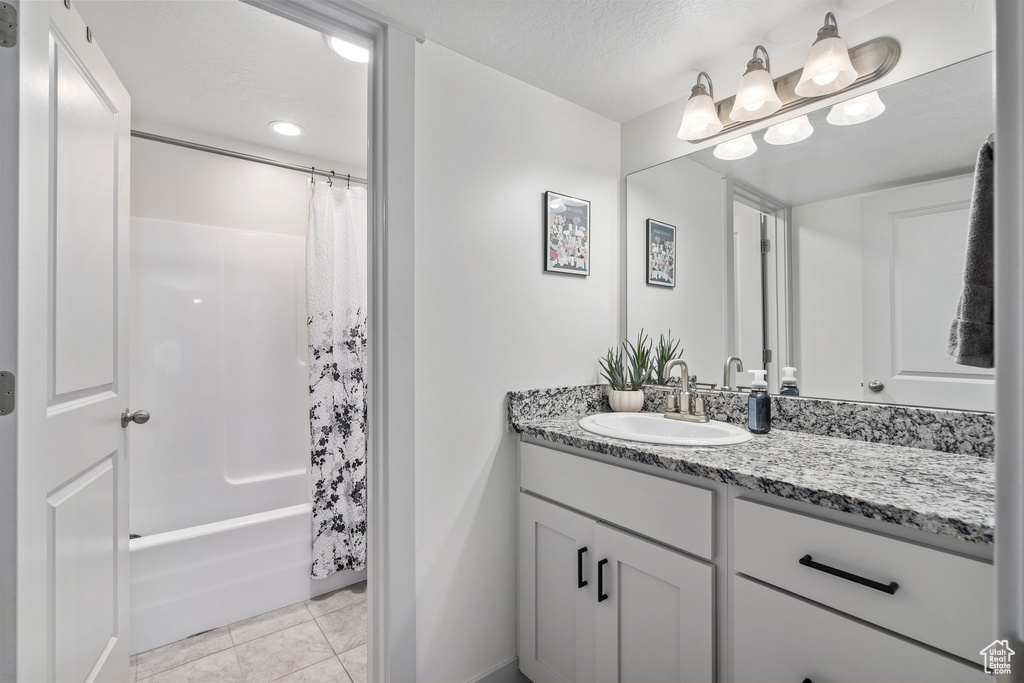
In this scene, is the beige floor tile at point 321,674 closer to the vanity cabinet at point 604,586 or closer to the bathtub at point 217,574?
the bathtub at point 217,574

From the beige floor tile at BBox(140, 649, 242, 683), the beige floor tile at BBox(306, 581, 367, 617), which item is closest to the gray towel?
the beige floor tile at BBox(140, 649, 242, 683)

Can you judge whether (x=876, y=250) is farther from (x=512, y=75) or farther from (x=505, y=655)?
→ (x=505, y=655)

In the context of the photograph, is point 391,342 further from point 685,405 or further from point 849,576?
point 849,576

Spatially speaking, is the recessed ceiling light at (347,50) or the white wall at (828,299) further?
the recessed ceiling light at (347,50)

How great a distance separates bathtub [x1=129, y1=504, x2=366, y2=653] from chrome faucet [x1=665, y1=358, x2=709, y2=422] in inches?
68.2

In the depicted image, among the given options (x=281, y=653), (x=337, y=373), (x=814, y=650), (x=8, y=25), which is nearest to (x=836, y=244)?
(x=814, y=650)

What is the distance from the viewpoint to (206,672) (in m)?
1.67

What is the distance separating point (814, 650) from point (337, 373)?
214 centimetres

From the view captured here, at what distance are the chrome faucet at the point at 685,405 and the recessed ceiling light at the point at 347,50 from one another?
4.83 feet

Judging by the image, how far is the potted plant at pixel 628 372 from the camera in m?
1.77

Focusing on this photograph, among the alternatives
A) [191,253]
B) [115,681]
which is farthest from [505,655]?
[191,253]

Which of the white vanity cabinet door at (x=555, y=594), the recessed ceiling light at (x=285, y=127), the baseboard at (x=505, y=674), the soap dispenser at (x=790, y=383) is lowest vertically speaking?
the baseboard at (x=505, y=674)

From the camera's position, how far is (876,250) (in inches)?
52.2

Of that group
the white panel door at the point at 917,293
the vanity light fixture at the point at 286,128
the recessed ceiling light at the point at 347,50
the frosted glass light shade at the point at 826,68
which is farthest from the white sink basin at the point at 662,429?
the vanity light fixture at the point at 286,128
